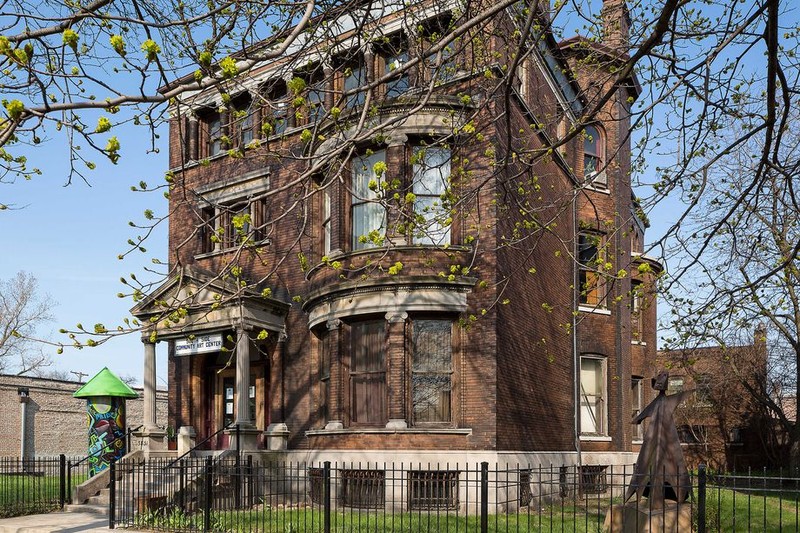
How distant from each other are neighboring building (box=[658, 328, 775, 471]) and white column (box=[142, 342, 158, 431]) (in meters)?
21.0

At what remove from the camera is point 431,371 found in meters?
17.2

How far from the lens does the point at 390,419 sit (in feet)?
55.4

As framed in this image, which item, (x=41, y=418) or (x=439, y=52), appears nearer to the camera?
(x=439, y=52)

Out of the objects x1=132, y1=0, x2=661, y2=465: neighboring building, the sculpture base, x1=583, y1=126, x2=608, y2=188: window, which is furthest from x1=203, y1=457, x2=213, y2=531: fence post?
x1=583, y1=126, x2=608, y2=188: window

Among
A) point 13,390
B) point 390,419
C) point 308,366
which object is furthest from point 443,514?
point 13,390

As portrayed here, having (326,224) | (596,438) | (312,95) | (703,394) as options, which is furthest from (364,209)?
(703,394)

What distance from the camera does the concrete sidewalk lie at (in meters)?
14.5

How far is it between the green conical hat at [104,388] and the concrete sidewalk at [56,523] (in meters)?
4.57

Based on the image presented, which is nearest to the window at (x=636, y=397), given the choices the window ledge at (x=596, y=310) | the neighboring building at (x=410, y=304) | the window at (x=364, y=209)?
the neighboring building at (x=410, y=304)

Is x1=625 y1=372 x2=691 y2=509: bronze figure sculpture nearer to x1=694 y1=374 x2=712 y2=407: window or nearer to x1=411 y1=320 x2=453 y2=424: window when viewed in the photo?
x1=411 y1=320 x2=453 y2=424: window

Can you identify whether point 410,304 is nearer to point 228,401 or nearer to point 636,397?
point 228,401

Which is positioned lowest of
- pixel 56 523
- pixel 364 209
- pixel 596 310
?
pixel 56 523

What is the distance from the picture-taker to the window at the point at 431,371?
56.5ft

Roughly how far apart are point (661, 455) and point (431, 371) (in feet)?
22.3
